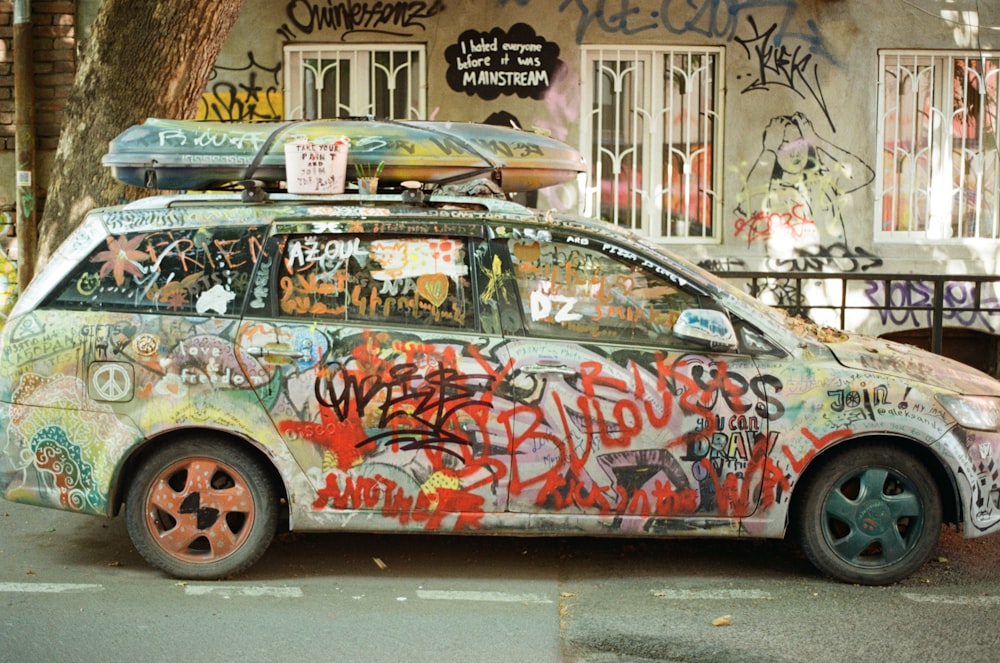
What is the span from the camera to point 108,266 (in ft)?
17.2

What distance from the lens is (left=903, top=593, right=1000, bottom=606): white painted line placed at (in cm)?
503

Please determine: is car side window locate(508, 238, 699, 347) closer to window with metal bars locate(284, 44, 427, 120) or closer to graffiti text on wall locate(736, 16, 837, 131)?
window with metal bars locate(284, 44, 427, 120)

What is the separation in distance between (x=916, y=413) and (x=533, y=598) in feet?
5.98

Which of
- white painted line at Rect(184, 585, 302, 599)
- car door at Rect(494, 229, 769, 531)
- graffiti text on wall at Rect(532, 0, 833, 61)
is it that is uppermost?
graffiti text on wall at Rect(532, 0, 833, 61)

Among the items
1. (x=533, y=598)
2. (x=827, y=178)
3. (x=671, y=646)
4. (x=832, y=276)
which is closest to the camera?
(x=671, y=646)

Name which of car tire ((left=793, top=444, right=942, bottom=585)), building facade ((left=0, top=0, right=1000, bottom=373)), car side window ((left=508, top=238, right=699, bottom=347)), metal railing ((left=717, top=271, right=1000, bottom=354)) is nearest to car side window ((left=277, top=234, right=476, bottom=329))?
car side window ((left=508, top=238, right=699, bottom=347))

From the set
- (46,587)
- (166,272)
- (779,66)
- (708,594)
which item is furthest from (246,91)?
(708,594)

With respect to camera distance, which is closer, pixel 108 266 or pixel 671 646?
pixel 671 646

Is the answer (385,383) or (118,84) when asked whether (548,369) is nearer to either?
(385,383)

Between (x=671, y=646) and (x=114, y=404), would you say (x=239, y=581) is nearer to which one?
(x=114, y=404)

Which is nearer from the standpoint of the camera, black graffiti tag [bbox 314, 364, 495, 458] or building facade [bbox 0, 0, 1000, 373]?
black graffiti tag [bbox 314, 364, 495, 458]

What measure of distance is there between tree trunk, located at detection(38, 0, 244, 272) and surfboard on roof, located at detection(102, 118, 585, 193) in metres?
1.98

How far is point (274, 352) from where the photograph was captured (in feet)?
16.7

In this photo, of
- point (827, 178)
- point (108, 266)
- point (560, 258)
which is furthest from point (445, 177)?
point (827, 178)
